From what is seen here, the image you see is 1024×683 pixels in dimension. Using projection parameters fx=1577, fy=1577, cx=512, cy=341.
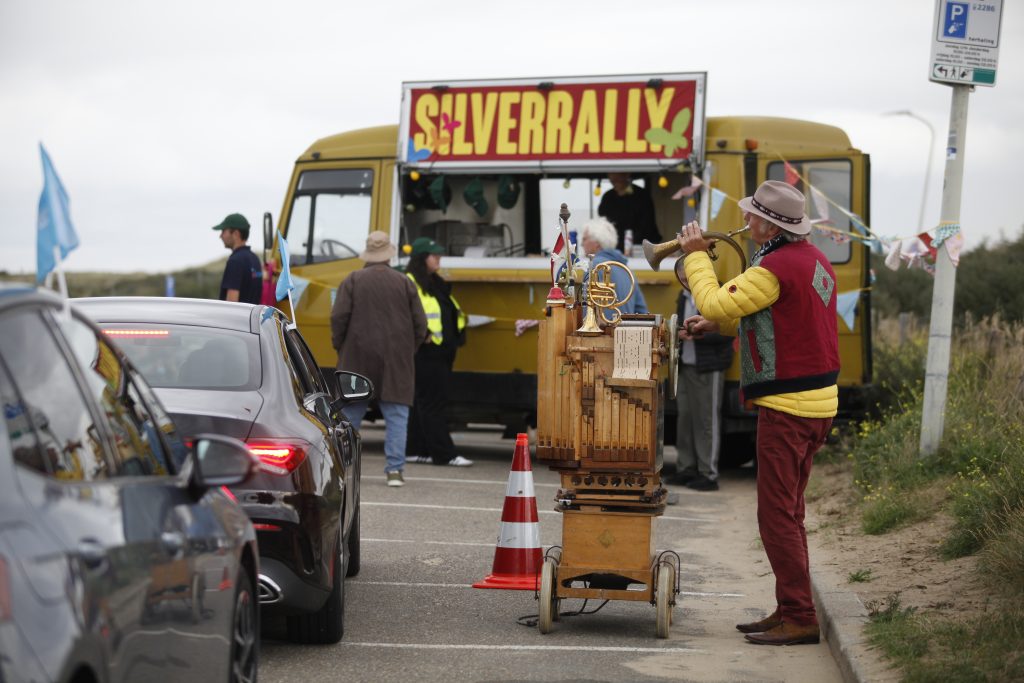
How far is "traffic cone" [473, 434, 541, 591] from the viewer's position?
27.0 ft

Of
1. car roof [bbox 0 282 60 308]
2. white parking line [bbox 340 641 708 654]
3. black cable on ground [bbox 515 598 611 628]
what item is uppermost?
car roof [bbox 0 282 60 308]

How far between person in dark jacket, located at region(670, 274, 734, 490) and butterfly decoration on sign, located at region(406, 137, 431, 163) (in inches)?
116

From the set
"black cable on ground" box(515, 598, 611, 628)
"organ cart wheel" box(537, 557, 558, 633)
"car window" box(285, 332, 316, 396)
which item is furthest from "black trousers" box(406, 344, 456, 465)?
"organ cart wheel" box(537, 557, 558, 633)

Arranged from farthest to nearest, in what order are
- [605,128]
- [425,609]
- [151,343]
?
[605,128] < [425,609] < [151,343]

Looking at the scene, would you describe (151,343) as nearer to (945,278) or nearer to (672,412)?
(945,278)

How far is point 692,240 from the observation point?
24.5 feet

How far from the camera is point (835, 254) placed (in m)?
14.9

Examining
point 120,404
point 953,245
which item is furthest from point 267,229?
point 120,404

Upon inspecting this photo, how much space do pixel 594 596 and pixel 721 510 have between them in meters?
5.60

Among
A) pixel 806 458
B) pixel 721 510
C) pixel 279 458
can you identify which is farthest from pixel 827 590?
pixel 721 510

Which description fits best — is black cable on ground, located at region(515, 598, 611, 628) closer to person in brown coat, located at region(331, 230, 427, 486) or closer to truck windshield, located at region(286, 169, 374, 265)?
person in brown coat, located at region(331, 230, 427, 486)

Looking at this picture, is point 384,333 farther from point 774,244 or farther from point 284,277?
point 774,244

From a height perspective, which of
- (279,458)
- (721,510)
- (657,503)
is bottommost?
(721,510)

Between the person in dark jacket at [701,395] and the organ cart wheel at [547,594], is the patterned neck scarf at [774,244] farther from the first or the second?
the person in dark jacket at [701,395]
